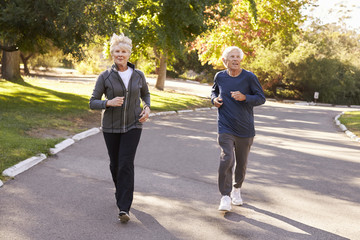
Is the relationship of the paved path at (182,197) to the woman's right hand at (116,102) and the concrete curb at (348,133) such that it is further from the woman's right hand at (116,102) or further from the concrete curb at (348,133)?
the concrete curb at (348,133)

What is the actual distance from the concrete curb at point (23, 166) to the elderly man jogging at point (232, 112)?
3.19 meters

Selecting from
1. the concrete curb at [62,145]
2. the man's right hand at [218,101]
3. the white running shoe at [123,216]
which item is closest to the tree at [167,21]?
the concrete curb at [62,145]

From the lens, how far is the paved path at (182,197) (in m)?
4.70

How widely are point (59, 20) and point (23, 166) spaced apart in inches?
272

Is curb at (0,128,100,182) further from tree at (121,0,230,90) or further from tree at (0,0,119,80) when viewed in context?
tree at (121,0,230,90)

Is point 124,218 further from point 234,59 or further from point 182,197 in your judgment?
point 234,59

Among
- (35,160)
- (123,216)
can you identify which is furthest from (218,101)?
(35,160)

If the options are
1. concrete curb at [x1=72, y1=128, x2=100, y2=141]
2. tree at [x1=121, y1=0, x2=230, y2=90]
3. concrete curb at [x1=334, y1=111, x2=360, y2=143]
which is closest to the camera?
concrete curb at [x1=72, y1=128, x2=100, y2=141]

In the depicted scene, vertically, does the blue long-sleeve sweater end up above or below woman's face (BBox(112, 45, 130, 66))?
below

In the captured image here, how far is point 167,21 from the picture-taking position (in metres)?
20.7

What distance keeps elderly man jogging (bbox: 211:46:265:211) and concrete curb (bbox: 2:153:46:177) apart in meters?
3.19

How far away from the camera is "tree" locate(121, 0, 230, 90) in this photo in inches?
773

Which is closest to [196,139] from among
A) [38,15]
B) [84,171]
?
[84,171]

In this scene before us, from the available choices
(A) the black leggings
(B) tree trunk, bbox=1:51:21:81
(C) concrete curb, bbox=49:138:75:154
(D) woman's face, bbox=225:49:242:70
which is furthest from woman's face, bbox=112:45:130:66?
(B) tree trunk, bbox=1:51:21:81
